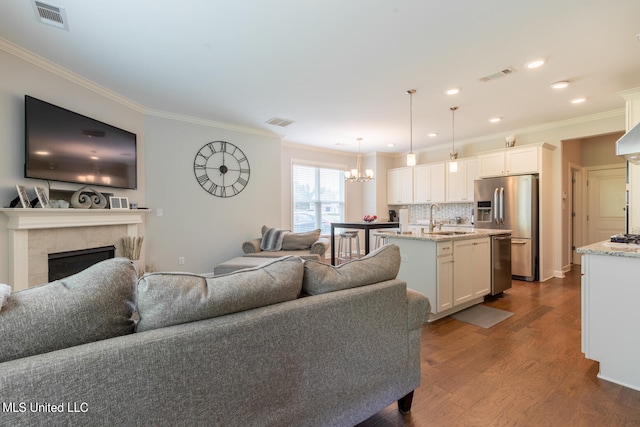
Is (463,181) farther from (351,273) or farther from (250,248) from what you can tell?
(351,273)

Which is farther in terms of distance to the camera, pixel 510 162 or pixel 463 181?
pixel 463 181

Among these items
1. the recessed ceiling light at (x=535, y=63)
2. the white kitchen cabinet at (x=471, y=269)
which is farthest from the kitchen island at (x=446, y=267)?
the recessed ceiling light at (x=535, y=63)

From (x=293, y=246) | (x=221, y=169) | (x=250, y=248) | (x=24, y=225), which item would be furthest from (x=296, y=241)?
(x=24, y=225)

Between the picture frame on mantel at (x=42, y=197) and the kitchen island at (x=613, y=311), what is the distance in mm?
4419

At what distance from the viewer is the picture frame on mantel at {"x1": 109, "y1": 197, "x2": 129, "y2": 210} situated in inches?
135

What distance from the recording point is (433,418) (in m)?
1.59

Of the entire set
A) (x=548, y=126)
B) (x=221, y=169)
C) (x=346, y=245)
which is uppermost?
(x=548, y=126)

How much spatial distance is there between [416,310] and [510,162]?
4417mm

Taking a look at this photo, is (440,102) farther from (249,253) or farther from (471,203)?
(249,253)

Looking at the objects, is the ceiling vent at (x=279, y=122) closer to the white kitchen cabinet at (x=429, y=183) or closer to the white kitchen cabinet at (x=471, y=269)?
the white kitchen cabinet at (x=471, y=269)

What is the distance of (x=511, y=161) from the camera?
486 cm

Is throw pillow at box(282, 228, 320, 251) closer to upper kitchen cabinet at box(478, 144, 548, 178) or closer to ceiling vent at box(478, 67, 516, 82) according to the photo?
ceiling vent at box(478, 67, 516, 82)

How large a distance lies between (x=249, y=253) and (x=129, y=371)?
3620 millimetres

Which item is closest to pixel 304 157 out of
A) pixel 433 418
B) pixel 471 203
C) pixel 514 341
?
pixel 471 203
